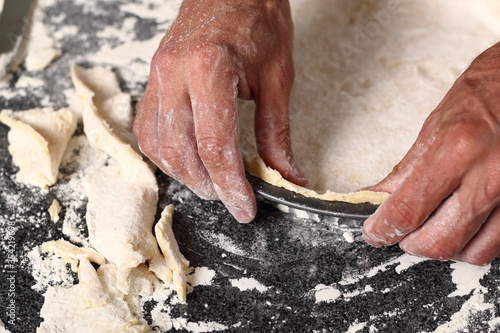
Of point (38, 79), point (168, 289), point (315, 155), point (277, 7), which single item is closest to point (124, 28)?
point (38, 79)

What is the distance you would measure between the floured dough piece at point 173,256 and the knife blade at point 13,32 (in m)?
0.86

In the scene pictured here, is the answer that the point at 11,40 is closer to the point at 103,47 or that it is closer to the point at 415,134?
the point at 103,47

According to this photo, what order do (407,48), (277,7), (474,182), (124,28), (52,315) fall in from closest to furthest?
1. (474,182)
2. (52,315)
3. (277,7)
4. (407,48)
5. (124,28)

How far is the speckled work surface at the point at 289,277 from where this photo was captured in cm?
132

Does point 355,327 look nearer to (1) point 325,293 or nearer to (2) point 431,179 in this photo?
(1) point 325,293

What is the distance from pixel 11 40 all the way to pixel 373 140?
4.04 ft

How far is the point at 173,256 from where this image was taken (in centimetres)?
137

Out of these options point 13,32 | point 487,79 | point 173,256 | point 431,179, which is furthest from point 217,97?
point 13,32

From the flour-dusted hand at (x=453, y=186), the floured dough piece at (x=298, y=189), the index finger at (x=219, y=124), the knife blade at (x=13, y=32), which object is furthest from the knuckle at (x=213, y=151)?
the knife blade at (x=13, y=32)

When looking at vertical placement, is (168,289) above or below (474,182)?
below

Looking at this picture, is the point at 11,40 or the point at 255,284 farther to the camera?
the point at 11,40

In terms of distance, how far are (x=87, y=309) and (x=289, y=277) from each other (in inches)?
18.2

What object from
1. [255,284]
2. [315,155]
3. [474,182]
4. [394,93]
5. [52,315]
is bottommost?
[52,315]

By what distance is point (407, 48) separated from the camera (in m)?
1.86
